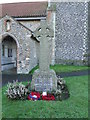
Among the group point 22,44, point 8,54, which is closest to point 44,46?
point 22,44

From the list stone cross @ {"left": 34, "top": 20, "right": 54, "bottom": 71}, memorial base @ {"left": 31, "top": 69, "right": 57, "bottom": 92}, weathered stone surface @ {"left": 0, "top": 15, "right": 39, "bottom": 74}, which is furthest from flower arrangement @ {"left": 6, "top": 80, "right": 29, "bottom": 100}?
weathered stone surface @ {"left": 0, "top": 15, "right": 39, "bottom": 74}

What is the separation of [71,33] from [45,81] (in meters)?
13.1

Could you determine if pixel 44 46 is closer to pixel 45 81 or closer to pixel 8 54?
pixel 45 81

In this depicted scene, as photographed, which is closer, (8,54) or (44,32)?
(44,32)

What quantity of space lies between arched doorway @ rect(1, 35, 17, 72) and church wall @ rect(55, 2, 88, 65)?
524cm

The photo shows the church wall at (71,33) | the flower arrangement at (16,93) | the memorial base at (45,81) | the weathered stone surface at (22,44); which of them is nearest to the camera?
the flower arrangement at (16,93)

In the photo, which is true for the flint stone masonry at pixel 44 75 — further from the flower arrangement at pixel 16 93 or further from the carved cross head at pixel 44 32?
the flower arrangement at pixel 16 93

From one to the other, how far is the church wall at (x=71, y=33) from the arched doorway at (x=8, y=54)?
5.24m

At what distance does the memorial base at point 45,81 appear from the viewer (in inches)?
254

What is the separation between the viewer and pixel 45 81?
6.47 metres

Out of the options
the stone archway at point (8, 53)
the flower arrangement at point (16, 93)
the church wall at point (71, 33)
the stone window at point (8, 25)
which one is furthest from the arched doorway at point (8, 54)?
the flower arrangement at point (16, 93)

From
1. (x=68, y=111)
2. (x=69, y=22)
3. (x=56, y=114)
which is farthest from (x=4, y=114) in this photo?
(x=69, y=22)

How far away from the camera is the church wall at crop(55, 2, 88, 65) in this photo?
1805 centimetres

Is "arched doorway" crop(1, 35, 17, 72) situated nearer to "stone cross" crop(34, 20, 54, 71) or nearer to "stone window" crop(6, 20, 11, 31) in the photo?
"stone window" crop(6, 20, 11, 31)
